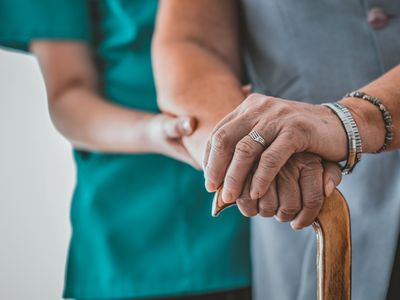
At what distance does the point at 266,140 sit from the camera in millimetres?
575

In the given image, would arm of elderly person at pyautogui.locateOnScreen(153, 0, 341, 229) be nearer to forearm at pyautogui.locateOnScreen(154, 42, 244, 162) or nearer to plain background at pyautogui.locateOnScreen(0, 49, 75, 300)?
forearm at pyautogui.locateOnScreen(154, 42, 244, 162)

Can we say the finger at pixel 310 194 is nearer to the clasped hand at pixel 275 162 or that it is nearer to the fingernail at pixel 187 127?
the clasped hand at pixel 275 162

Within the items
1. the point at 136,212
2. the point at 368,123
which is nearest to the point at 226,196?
the point at 368,123

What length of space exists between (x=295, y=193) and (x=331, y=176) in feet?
0.13

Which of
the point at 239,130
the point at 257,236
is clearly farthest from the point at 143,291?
the point at 239,130

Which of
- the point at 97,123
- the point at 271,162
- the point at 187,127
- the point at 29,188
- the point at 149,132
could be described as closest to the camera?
the point at 271,162

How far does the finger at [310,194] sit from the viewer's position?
573 millimetres

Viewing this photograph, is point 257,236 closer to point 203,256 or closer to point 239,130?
point 203,256

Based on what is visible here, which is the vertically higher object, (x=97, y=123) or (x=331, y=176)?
(x=331, y=176)

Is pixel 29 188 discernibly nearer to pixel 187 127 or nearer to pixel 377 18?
pixel 187 127

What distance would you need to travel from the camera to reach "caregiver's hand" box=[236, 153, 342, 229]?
0.58 metres

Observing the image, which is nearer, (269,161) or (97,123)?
(269,161)

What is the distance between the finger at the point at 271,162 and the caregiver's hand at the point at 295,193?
1 centimetres

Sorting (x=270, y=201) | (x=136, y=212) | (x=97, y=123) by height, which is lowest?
(x=136, y=212)
